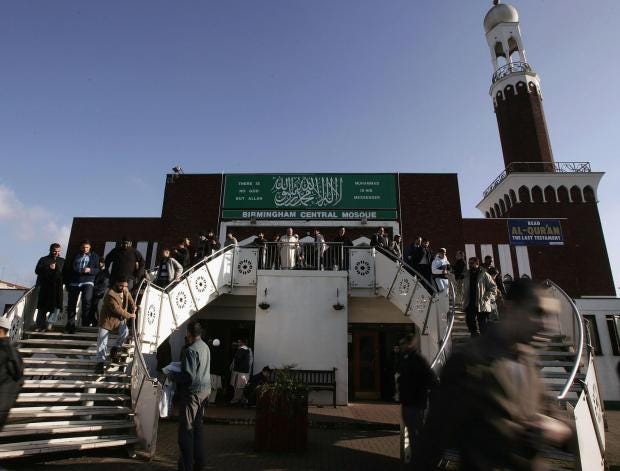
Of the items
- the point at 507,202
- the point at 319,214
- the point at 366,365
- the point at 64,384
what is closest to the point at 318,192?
the point at 319,214

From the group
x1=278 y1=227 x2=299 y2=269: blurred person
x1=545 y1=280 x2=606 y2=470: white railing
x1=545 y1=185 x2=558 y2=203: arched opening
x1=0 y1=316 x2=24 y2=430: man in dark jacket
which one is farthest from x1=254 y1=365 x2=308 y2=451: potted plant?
x1=545 y1=185 x2=558 y2=203: arched opening

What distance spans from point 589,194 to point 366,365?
689 inches

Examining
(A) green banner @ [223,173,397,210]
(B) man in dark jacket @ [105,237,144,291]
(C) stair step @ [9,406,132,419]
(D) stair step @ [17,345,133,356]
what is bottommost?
(C) stair step @ [9,406,132,419]

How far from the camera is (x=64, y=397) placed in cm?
659

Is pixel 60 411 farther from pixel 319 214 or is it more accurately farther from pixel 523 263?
pixel 523 263

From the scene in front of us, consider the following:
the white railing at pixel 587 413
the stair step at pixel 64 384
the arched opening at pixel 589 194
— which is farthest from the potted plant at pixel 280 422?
the arched opening at pixel 589 194

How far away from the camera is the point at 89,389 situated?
280 inches

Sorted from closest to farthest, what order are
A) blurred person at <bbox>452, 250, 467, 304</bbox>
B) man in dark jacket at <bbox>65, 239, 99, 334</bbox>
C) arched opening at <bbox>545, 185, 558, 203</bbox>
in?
man in dark jacket at <bbox>65, 239, 99, 334</bbox> < blurred person at <bbox>452, 250, 467, 304</bbox> < arched opening at <bbox>545, 185, 558, 203</bbox>

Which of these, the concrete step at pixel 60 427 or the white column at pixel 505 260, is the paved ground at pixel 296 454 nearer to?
the concrete step at pixel 60 427

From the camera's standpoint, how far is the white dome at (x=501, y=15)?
30775 millimetres

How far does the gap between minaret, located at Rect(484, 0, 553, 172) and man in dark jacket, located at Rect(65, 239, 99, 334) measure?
77.8ft

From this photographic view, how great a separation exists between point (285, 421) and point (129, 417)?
8.87 ft

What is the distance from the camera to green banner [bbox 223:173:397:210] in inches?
687

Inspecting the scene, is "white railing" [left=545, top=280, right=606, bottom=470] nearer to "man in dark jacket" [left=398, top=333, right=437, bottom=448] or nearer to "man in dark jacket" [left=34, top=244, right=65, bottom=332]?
"man in dark jacket" [left=398, top=333, right=437, bottom=448]
